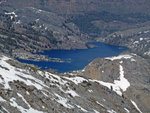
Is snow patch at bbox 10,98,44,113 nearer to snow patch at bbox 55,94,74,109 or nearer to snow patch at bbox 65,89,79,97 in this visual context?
snow patch at bbox 55,94,74,109

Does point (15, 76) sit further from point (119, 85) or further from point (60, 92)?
point (119, 85)

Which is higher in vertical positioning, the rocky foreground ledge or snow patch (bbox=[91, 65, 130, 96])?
the rocky foreground ledge

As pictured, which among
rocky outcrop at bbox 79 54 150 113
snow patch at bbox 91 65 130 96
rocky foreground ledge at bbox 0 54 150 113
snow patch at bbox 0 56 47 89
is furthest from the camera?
rocky outcrop at bbox 79 54 150 113

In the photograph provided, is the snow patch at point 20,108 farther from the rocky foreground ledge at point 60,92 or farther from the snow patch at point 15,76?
the snow patch at point 15,76

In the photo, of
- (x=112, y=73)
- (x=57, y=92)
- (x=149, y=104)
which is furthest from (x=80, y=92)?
(x=112, y=73)

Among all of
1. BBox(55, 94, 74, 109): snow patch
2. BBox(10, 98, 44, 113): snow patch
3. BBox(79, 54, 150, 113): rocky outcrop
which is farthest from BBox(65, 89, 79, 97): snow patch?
BBox(79, 54, 150, 113): rocky outcrop

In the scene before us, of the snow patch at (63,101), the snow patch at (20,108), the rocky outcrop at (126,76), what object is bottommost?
the rocky outcrop at (126,76)

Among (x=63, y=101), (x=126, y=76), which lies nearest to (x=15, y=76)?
(x=63, y=101)

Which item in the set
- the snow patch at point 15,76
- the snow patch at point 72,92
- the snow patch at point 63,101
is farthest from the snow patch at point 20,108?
the snow patch at point 72,92
